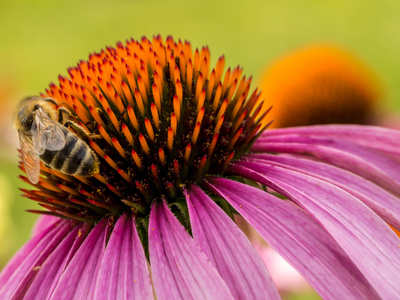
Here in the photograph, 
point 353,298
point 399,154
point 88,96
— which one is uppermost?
point 88,96

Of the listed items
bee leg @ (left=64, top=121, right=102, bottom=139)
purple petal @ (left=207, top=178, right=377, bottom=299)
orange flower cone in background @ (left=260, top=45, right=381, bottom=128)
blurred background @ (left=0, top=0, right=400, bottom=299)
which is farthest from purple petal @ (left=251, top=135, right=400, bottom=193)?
blurred background @ (left=0, top=0, right=400, bottom=299)

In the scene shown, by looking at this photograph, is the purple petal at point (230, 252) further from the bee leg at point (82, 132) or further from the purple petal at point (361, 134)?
the purple petal at point (361, 134)

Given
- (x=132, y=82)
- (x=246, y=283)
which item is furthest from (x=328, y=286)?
(x=132, y=82)

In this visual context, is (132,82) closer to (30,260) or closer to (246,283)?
(30,260)

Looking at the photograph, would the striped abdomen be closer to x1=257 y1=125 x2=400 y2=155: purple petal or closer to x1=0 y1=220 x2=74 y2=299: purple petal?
x1=0 y1=220 x2=74 y2=299: purple petal

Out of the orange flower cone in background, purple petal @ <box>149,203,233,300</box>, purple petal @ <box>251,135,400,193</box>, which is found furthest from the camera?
the orange flower cone in background

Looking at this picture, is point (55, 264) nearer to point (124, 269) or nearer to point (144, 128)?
point (124, 269)

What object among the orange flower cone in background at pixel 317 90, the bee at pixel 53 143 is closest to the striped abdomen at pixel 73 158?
the bee at pixel 53 143
